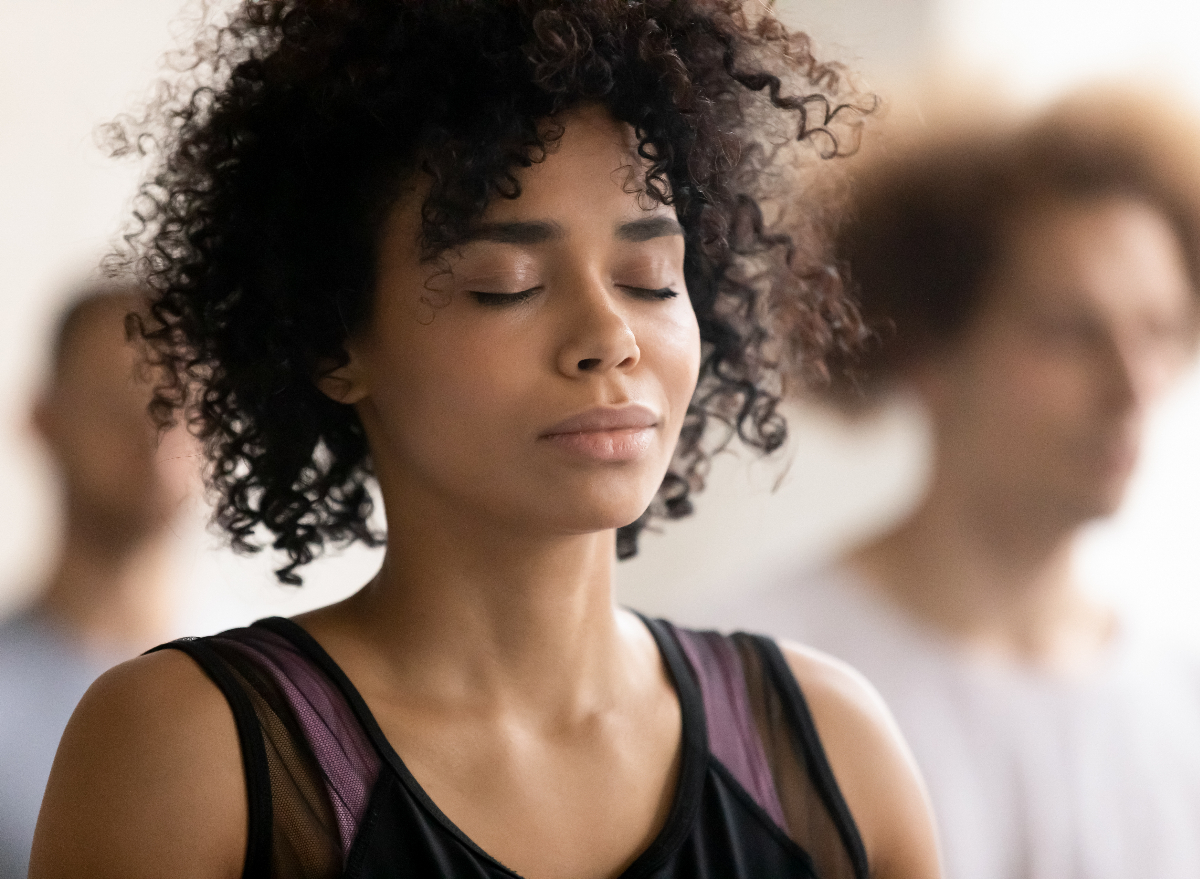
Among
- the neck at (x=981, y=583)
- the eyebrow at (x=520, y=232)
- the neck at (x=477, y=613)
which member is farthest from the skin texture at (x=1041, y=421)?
the eyebrow at (x=520, y=232)

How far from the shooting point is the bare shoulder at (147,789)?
0.72 metres

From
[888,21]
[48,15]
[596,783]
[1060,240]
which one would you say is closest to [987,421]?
[1060,240]

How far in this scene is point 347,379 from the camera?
863mm

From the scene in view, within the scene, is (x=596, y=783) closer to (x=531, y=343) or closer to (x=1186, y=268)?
(x=531, y=343)

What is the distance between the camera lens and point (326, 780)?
30.4 inches

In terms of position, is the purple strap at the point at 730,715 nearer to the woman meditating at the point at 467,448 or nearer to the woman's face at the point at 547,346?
the woman meditating at the point at 467,448

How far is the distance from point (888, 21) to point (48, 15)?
3.52 ft

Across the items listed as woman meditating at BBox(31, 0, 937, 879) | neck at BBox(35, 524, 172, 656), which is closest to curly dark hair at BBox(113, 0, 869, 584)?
woman meditating at BBox(31, 0, 937, 879)

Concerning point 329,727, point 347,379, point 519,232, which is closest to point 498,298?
point 519,232

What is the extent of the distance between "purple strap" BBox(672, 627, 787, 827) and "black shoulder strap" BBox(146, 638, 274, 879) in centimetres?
34

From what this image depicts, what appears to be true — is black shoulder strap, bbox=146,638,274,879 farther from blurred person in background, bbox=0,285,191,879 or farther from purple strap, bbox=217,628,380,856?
blurred person in background, bbox=0,285,191,879

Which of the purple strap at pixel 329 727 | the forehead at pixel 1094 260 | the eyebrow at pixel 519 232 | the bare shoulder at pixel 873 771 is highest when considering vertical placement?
the forehead at pixel 1094 260

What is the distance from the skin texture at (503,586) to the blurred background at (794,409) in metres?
0.21

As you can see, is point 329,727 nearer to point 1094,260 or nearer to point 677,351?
point 677,351
